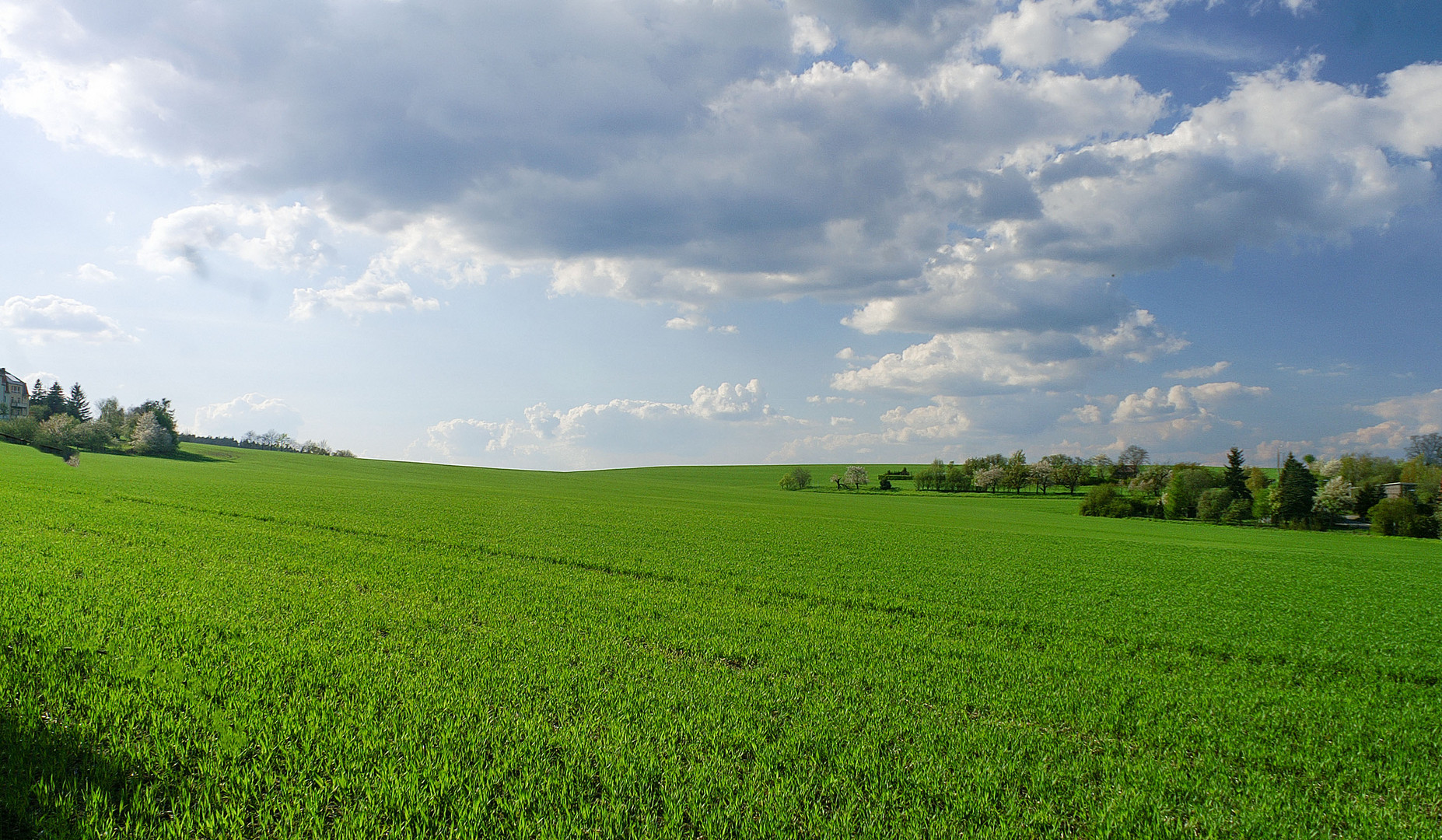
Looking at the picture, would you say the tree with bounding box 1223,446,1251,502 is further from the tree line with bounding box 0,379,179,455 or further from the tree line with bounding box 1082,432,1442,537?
the tree line with bounding box 0,379,179,455

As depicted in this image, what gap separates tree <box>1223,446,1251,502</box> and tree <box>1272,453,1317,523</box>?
376cm

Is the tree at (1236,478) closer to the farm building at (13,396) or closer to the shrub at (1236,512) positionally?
the shrub at (1236,512)

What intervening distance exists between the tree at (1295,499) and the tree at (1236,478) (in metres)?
3.76

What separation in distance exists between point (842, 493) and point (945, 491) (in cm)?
1998

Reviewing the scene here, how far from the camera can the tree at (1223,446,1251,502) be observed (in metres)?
72.8

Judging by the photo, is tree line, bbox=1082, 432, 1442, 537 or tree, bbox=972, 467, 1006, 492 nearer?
tree line, bbox=1082, 432, 1442, 537

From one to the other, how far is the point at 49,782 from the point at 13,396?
118 meters

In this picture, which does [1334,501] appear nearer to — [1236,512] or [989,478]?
[1236,512]

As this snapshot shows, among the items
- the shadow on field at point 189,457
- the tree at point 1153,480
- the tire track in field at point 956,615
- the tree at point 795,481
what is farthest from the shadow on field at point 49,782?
the tree at point 795,481

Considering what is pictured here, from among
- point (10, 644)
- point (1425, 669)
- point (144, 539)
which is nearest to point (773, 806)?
point (10, 644)

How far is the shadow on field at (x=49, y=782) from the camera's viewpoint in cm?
430

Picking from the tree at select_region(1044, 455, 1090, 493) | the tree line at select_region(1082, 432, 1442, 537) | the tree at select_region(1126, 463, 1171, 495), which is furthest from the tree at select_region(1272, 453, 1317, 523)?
the tree at select_region(1044, 455, 1090, 493)

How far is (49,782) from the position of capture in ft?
15.7

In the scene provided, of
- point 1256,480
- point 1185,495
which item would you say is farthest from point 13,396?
point 1256,480
